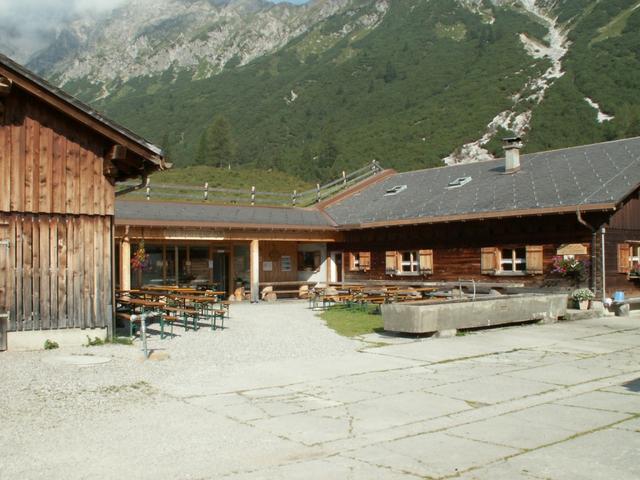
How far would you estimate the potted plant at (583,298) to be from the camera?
749 inches

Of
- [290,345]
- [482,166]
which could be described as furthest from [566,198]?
[290,345]

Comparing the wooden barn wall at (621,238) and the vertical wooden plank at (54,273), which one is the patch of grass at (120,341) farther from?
the wooden barn wall at (621,238)

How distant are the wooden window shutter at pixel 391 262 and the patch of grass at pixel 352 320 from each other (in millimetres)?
4759

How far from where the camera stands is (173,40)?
7781 inches

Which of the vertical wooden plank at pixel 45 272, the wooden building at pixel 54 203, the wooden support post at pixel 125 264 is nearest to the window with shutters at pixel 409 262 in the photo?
the wooden support post at pixel 125 264

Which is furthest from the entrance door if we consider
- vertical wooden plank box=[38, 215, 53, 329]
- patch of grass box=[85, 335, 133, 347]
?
vertical wooden plank box=[38, 215, 53, 329]

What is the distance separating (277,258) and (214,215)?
11.9 ft

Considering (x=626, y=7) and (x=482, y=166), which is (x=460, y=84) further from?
(x=482, y=166)

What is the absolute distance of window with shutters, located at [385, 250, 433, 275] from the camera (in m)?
24.5

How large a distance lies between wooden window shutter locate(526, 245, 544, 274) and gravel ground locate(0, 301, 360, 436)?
26.6 ft

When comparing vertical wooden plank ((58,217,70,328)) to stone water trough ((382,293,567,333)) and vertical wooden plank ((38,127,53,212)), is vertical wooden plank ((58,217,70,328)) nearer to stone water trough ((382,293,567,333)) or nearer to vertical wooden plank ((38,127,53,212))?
vertical wooden plank ((38,127,53,212))

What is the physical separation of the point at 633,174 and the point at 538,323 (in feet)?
21.8

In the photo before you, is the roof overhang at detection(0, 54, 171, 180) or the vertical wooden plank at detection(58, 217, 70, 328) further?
the vertical wooden plank at detection(58, 217, 70, 328)

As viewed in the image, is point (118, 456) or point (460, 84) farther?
point (460, 84)
